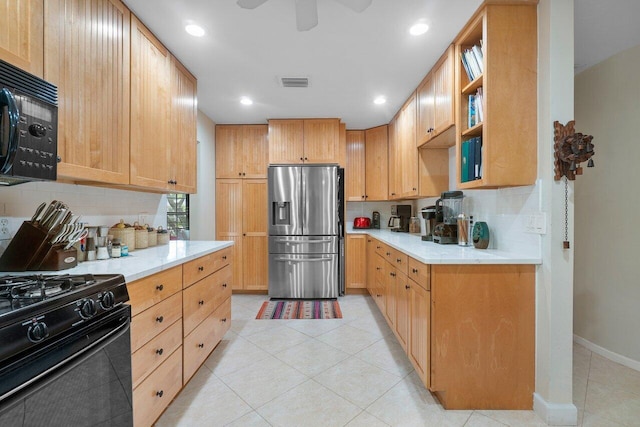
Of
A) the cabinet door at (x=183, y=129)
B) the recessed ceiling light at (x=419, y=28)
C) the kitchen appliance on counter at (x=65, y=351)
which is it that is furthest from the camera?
the cabinet door at (x=183, y=129)

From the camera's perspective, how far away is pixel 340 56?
2.29 meters

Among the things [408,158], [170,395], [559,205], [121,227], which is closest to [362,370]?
[170,395]

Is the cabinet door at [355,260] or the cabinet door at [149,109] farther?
the cabinet door at [355,260]

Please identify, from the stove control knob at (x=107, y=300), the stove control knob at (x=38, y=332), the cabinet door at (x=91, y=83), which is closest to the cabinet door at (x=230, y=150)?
the cabinet door at (x=91, y=83)

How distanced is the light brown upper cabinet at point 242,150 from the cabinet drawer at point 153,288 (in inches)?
100

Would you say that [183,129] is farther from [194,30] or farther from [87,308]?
[87,308]

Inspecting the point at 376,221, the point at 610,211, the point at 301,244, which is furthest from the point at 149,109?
the point at 610,211

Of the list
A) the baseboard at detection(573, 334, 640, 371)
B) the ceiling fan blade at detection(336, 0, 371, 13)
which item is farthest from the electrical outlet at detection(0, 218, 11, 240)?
the baseboard at detection(573, 334, 640, 371)

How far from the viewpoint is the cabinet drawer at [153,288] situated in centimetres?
128

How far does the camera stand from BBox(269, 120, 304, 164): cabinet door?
3760mm

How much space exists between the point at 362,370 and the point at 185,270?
1.46m

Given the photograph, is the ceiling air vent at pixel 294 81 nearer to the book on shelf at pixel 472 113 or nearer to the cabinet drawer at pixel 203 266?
the book on shelf at pixel 472 113

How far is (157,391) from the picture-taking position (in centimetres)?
147

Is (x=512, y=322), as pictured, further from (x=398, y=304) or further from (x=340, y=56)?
(x=340, y=56)
